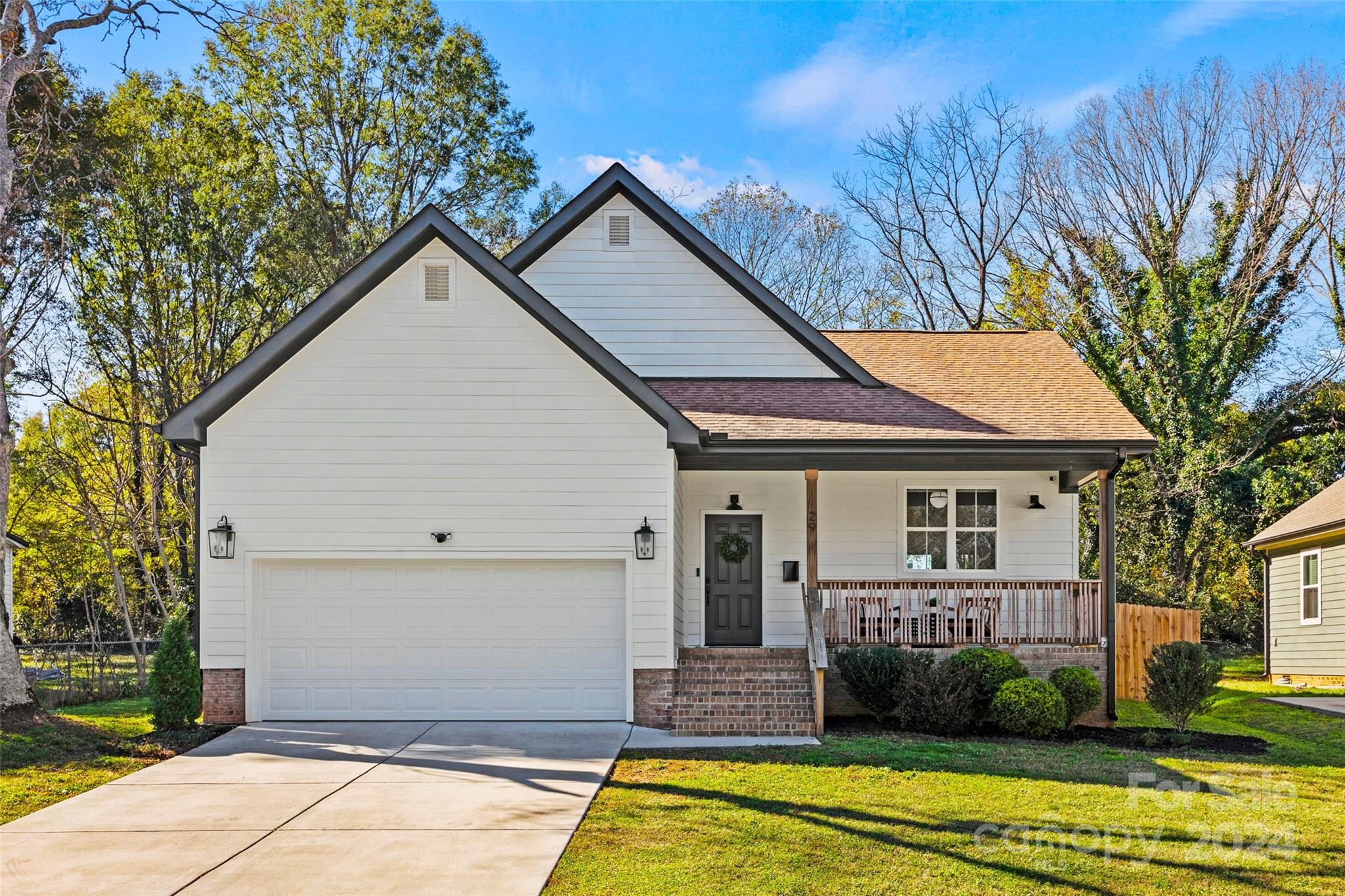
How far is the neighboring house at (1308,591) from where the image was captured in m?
19.1

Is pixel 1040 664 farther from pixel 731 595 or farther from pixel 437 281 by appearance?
pixel 437 281

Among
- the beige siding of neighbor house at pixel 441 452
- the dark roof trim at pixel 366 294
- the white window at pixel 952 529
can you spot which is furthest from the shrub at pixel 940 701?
the dark roof trim at pixel 366 294

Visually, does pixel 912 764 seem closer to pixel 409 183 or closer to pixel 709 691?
pixel 709 691

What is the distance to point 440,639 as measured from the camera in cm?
1315

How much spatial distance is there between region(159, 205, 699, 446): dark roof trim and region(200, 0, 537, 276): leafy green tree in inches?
512

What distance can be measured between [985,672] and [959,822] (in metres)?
4.97

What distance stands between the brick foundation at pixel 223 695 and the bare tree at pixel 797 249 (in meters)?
22.8

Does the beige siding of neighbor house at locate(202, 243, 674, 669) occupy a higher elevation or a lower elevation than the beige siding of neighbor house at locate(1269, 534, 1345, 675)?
higher

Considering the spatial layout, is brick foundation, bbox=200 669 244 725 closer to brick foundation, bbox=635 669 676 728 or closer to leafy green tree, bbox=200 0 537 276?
brick foundation, bbox=635 669 676 728

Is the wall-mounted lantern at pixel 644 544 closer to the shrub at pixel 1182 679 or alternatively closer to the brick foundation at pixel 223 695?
the brick foundation at pixel 223 695

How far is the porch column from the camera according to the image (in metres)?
13.7

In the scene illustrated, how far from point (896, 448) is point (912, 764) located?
4675 millimetres

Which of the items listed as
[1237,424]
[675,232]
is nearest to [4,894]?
[675,232]

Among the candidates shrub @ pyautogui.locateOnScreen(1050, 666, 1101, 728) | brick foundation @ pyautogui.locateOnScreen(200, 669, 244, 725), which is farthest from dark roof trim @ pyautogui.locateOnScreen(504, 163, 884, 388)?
brick foundation @ pyautogui.locateOnScreen(200, 669, 244, 725)
